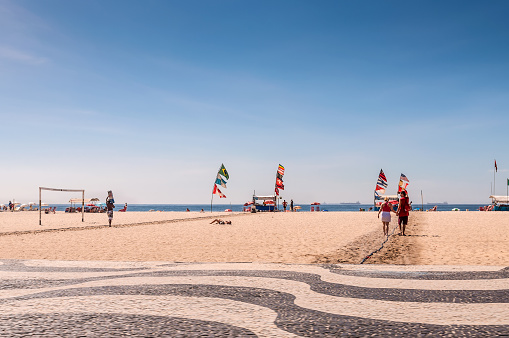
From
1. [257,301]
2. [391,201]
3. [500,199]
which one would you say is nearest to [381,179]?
[391,201]

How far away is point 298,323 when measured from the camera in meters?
4.14

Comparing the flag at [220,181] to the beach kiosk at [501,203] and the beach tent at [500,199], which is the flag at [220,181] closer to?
the beach kiosk at [501,203]

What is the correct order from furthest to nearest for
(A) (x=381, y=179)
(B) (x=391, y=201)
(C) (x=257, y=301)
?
(A) (x=381, y=179)
(B) (x=391, y=201)
(C) (x=257, y=301)

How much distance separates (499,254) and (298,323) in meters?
9.51

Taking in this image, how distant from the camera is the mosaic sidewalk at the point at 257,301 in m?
3.92

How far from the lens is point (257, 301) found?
205 inches

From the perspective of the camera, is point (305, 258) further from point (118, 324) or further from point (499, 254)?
point (118, 324)

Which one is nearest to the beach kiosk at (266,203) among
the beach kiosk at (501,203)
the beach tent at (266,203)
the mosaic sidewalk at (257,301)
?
the beach tent at (266,203)

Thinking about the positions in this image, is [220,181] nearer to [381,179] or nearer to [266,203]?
[266,203]

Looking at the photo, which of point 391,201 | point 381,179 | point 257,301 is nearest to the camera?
point 257,301

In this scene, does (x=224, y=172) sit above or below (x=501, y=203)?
above

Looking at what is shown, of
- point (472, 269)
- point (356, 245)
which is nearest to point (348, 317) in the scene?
point (472, 269)

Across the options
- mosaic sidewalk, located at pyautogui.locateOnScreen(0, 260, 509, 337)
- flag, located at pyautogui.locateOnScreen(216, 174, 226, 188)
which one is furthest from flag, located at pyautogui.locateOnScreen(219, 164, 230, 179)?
mosaic sidewalk, located at pyautogui.locateOnScreen(0, 260, 509, 337)

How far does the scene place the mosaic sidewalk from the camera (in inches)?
154
